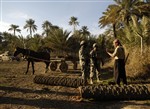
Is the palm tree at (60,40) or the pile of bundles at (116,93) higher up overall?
the palm tree at (60,40)

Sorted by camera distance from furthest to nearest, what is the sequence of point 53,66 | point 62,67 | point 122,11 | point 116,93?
point 122,11
point 53,66
point 62,67
point 116,93

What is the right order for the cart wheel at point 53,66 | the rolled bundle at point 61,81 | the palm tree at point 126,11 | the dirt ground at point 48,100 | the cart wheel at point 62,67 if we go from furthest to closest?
1. the palm tree at point 126,11
2. the cart wheel at point 53,66
3. the cart wheel at point 62,67
4. the rolled bundle at point 61,81
5. the dirt ground at point 48,100

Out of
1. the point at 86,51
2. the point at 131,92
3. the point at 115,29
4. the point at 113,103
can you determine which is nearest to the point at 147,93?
the point at 131,92

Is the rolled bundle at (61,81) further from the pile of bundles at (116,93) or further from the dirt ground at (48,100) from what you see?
the pile of bundles at (116,93)

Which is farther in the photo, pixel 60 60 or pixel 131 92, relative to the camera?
pixel 60 60

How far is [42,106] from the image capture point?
881cm

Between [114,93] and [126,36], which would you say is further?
[126,36]

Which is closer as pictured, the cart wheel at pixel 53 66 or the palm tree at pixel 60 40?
the cart wheel at pixel 53 66

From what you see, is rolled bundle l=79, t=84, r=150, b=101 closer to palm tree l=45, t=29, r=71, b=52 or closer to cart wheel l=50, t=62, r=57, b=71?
cart wheel l=50, t=62, r=57, b=71

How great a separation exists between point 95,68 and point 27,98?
490cm

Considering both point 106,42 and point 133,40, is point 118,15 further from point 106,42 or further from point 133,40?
point 133,40

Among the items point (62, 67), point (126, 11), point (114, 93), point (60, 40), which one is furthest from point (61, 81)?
point (126, 11)

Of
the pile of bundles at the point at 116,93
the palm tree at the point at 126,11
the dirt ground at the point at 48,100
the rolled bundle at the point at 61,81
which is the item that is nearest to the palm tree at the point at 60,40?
the palm tree at the point at 126,11

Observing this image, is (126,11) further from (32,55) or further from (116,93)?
(116,93)
